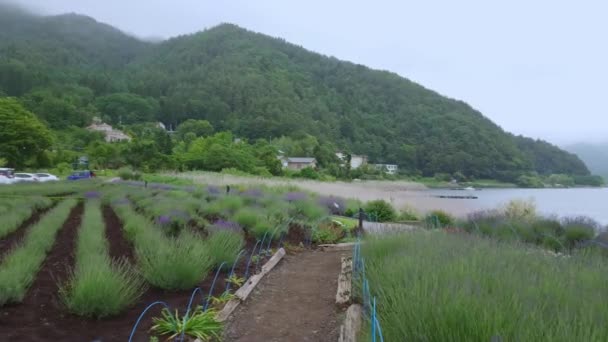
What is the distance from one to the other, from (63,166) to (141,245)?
3766 cm

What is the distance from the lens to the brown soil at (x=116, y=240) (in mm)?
6680

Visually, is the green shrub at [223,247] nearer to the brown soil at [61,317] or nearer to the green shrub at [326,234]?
the brown soil at [61,317]

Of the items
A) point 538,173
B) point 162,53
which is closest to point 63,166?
A: point 538,173

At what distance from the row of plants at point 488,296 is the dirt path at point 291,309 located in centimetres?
67

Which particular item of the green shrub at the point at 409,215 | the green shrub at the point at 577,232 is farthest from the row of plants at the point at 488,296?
the green shrub at the point at 409,215

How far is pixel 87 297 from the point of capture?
159 inches

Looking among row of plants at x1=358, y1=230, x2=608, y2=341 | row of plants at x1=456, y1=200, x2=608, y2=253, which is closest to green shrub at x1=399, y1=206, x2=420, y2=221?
row of plants at x1=456, y1=200, x2=608, y2=253

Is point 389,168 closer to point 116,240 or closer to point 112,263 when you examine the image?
point 116,240

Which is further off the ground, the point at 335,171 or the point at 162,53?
the point at 162,53

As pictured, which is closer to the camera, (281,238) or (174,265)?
(174,265)

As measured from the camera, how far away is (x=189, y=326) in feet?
12.9

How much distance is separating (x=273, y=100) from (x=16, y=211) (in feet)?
252

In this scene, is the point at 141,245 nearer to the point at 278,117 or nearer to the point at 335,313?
the point at 335,313

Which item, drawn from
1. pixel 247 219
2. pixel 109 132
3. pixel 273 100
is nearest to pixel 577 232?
pixel 247 219
